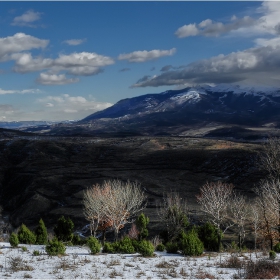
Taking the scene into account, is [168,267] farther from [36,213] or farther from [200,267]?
[36,213]

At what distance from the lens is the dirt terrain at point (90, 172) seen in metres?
91.9

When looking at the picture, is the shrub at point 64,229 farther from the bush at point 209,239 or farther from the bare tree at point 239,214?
the bare tree at point 239,214

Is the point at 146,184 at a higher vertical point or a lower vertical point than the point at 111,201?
lower

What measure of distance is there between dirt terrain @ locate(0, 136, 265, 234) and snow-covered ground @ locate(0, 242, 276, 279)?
47.8m

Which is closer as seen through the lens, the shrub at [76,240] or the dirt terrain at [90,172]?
the shrub at [76,240]

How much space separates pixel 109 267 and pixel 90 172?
4501 inches

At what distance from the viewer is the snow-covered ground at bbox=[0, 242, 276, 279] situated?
17.7 metres

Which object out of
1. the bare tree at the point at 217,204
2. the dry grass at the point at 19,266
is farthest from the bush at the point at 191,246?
the dry grass at the point at 19,266

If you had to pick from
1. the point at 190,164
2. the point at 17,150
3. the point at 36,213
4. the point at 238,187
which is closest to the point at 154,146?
the point at 190,164

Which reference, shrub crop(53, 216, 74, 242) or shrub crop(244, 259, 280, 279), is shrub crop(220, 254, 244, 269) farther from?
shrub crop(53, 216, 74, 242)

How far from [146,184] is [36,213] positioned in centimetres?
3888

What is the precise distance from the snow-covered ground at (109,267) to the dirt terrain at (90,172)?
1880 inches

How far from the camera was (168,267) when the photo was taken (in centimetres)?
1955

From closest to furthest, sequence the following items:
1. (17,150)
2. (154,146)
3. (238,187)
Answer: (238,187), (17,150), (154,146)
